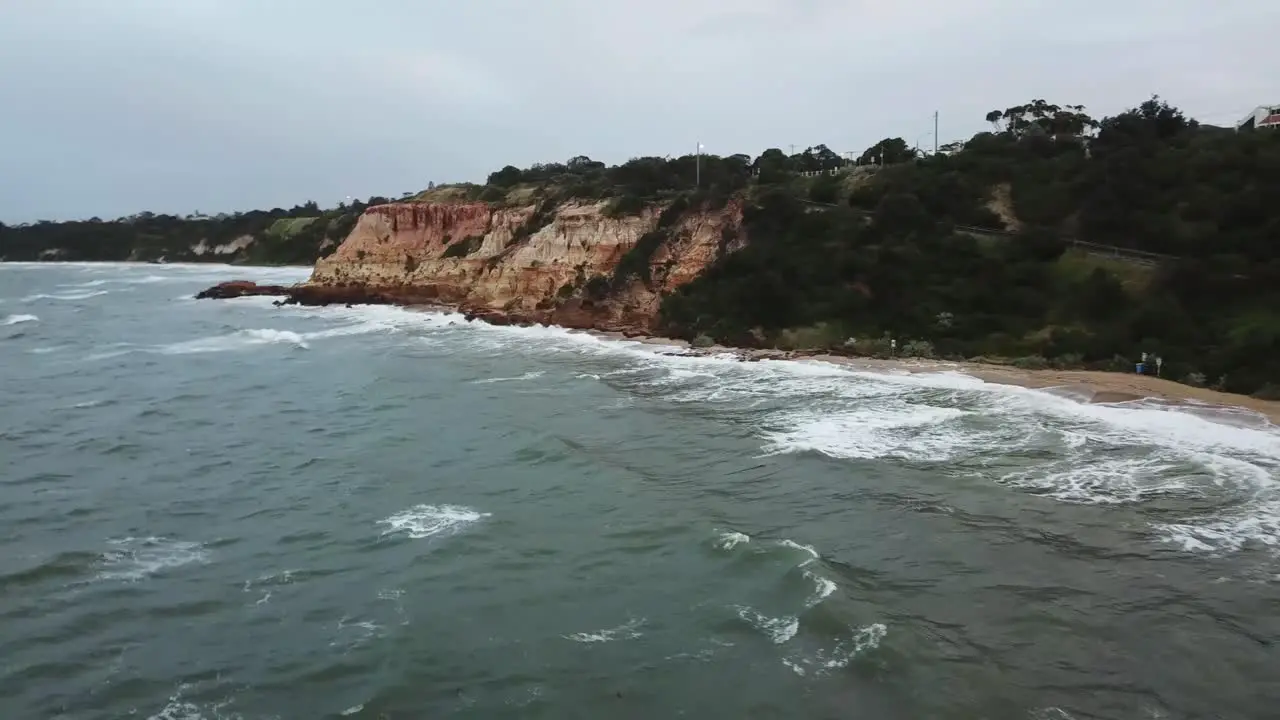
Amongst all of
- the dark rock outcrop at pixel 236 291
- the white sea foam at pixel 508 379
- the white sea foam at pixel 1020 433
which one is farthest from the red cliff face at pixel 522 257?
the white sea foam at pixel 1020 433

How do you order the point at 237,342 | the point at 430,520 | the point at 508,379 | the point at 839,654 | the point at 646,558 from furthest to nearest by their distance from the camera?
the point at 237,342 < the point at 508,379 < the point at 430,520 < the point at 646,558 < the point at 839,654

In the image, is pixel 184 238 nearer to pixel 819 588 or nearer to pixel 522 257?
pixel 522 257

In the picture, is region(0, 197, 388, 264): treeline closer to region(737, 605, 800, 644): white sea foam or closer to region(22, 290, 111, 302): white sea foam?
region(22, 290, 111, 302): white sea foam

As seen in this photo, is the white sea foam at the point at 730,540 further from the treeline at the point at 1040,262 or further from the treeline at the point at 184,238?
the treeline at the point at 184,238

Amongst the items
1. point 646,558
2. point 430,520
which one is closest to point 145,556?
point 430,520

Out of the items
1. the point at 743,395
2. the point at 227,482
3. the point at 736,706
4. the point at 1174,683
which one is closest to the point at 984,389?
the point at 743,395

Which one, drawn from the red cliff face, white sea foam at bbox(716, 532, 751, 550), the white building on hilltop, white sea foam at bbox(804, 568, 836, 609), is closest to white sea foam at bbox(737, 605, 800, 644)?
white sea foam at bbox(804, 568, 836, 609)
